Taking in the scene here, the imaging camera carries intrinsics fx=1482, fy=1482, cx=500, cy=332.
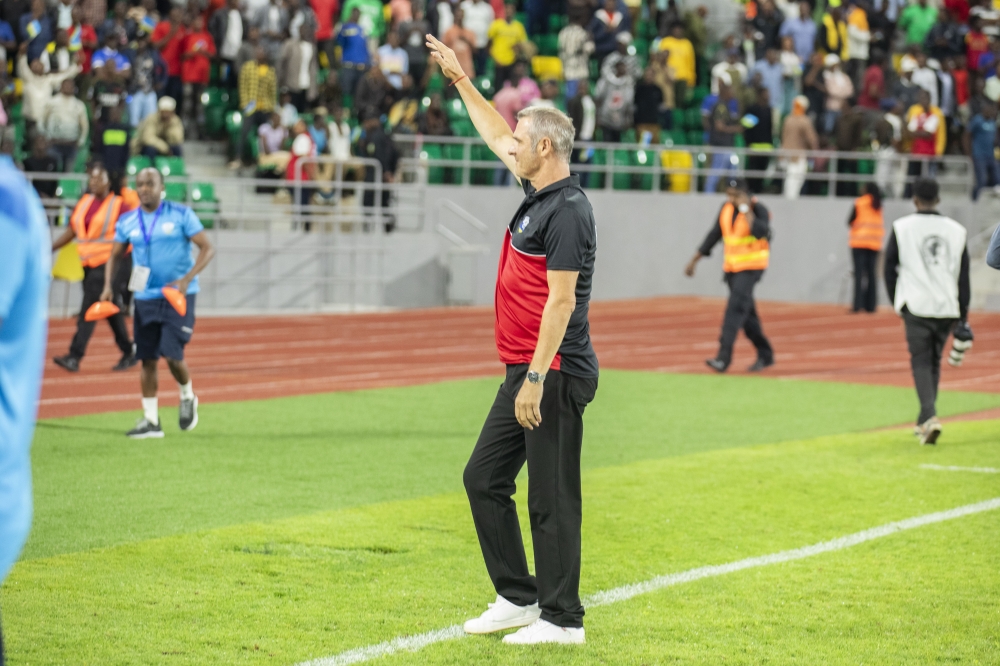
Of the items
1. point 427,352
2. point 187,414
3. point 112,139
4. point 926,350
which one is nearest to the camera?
point 926,350

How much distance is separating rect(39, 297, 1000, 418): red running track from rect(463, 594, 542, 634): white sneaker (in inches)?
314

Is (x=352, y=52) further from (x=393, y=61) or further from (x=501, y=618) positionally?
(x=501, y=618)

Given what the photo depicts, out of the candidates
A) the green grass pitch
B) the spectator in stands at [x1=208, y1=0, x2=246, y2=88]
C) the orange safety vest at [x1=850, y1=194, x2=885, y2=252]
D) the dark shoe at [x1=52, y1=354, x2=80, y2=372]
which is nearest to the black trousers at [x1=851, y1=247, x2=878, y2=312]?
the orange safety vest at [x1=850, y1=194, x2=885, y2=252]

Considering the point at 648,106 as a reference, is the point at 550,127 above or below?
above

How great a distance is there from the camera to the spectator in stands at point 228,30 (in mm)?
26078

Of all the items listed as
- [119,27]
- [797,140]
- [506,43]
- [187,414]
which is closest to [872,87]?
[797,140]

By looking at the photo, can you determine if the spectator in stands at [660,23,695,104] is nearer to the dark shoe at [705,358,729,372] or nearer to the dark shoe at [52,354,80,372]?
the dark shoe at [705,358,729,372]

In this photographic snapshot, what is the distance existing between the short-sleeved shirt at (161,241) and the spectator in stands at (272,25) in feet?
49.4

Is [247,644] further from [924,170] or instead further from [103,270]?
[924,170]

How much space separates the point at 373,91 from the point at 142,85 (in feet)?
13.5

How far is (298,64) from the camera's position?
26125 millimetres

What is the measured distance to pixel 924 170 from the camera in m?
28.8

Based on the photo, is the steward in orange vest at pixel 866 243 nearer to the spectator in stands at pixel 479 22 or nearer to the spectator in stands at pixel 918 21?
the spectator in stands at pixel 918 21

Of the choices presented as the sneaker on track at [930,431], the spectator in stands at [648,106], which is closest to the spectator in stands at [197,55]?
the spectator in stands at [648,106]
